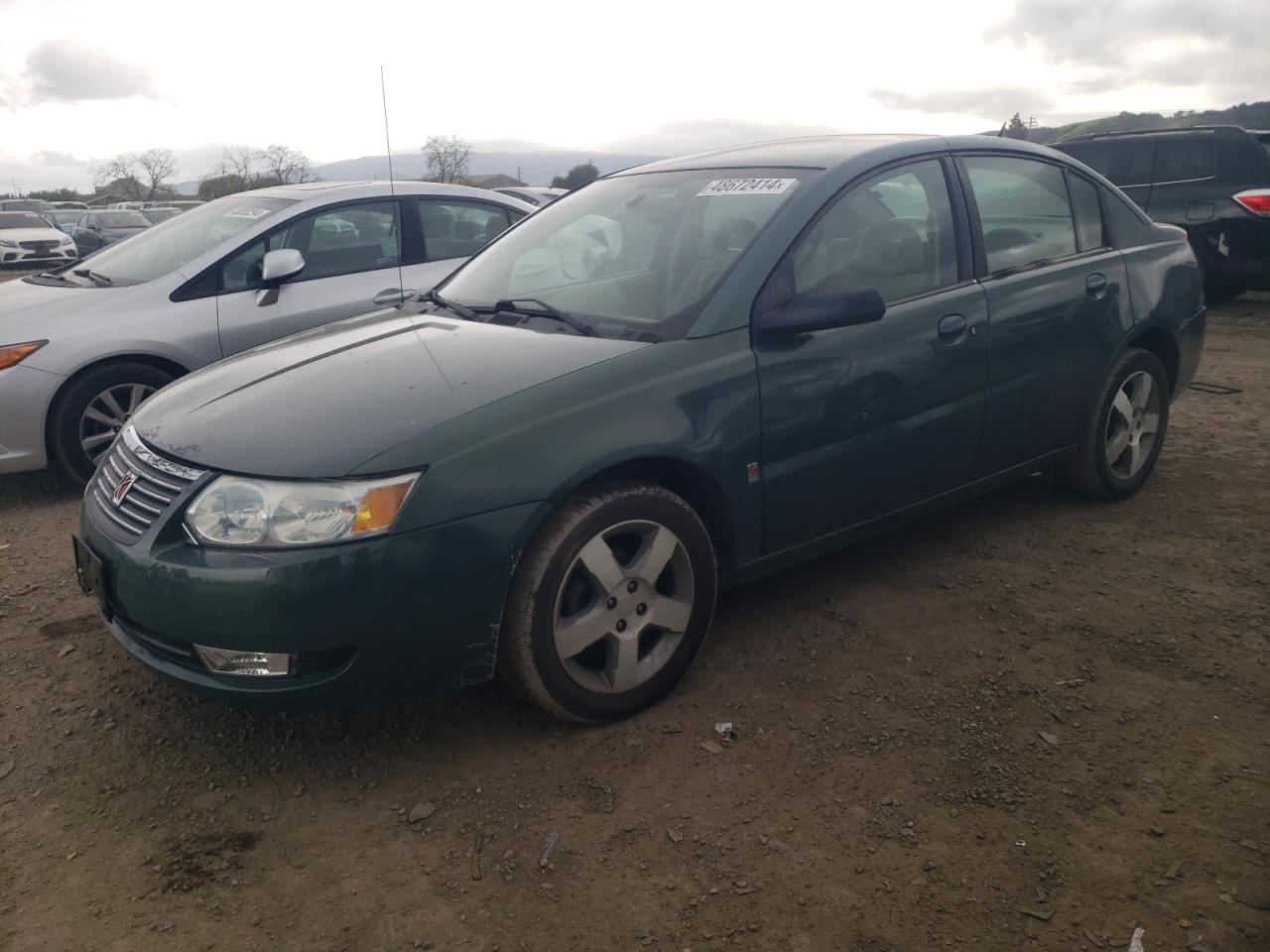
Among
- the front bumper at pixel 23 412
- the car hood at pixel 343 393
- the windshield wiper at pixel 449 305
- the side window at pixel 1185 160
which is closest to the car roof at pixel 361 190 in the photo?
the front bumper at pixel 23 412

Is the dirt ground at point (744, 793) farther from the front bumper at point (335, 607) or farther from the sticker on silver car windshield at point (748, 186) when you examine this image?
the sticker on silver car windshield at point (748, 186)

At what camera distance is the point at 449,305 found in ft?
12.1

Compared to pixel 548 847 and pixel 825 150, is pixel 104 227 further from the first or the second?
pixel 548 847

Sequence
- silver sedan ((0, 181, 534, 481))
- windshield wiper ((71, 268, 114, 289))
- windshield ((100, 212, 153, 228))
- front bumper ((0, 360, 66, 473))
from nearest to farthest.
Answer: front bumper ((0, 360, 66, 473)) → silver sedan ((0, 181, 534, 481)) → windshield wiper ((71, 268, 114, 289)) → windshield ((100, 212, 153, 228))

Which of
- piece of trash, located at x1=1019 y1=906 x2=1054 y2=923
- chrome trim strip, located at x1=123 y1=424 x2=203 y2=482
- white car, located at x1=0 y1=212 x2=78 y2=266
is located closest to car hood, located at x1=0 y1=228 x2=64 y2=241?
white car, located at x1=0 y1=212 x2=78 y2=266

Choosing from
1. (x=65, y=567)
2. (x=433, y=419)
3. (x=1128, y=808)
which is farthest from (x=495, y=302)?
(x=1128, y=808)

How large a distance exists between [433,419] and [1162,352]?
3459mm

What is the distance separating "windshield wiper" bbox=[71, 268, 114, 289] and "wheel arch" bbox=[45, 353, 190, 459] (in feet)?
1.97

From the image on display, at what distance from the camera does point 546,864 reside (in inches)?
91.7

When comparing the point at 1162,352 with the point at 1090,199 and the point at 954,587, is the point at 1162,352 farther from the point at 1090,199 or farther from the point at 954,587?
the point at 954,587

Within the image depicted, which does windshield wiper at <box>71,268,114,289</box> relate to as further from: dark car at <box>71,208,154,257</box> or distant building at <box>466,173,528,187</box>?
dark car at <box>71,208,154,257</box>

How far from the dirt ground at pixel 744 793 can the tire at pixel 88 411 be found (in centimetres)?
140

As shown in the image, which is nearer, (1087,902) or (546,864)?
(1087,902)

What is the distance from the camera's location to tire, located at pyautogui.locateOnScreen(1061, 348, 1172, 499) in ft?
13.9
